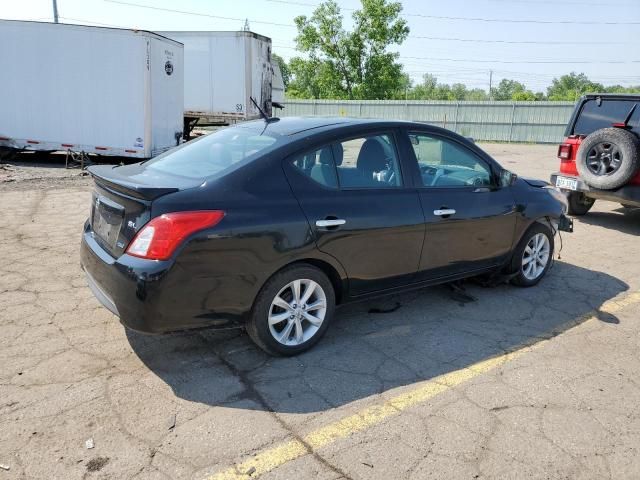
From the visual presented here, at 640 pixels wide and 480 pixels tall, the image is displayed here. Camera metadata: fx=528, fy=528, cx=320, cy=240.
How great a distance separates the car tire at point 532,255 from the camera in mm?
4996

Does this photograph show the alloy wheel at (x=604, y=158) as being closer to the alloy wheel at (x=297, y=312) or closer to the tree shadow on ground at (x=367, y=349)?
the tree shadow on ground at (x=367, y=349)

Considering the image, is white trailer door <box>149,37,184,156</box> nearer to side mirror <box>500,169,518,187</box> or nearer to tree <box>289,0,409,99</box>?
side mirror <box>500,169,518,187</box>

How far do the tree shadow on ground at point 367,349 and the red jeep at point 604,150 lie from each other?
271 cm

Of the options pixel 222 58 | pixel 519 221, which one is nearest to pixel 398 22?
pixel 222 58

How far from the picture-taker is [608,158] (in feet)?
23.8

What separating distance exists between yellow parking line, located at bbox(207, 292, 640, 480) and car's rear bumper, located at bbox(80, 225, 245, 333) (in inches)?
35.8

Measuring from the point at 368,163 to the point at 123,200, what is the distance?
Result: 5.83 ft

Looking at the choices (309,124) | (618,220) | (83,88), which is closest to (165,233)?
(309,124)

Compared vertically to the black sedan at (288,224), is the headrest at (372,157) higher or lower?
higher

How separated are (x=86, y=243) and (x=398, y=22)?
4701 centimetres

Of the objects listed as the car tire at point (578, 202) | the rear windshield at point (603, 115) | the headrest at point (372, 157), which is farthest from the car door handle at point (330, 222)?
the car tire at point (578, 202)

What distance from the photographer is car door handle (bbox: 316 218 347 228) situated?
3480 millimetres

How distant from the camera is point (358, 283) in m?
3.83

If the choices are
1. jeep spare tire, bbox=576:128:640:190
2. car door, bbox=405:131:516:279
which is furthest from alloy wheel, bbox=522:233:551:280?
jeep spare tire, bbox=576:128:640:190
